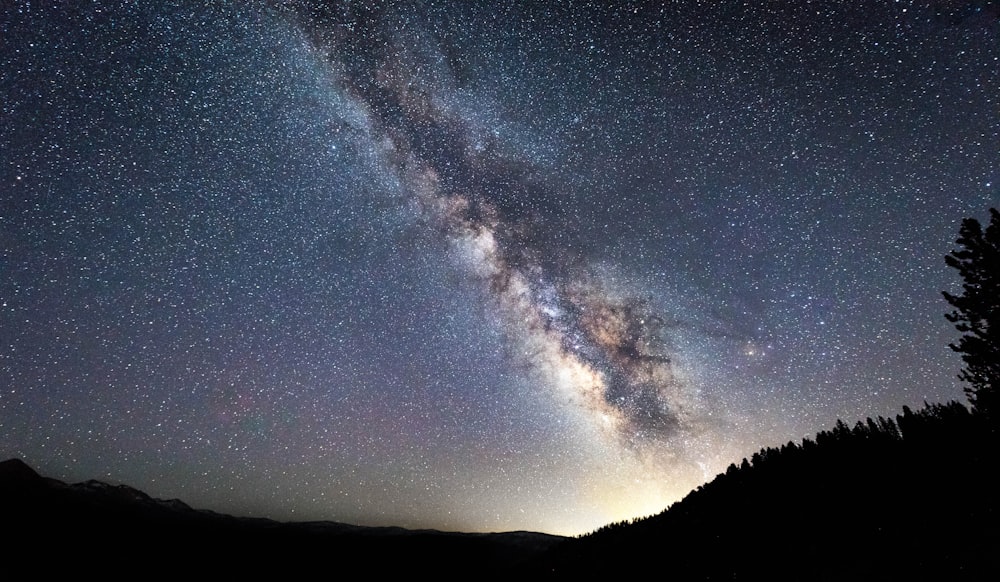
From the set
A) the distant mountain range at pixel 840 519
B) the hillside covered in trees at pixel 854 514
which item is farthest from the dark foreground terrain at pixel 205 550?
the hillside covered in trees at pixel 854 514

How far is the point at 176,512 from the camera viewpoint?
165500 mm

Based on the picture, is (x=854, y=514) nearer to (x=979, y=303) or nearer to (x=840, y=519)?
(x=840, y=519)

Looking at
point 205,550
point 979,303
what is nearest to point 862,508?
point 979,303

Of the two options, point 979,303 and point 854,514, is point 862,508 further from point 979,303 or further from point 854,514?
point 979,303

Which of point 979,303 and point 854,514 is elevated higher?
point 979,303

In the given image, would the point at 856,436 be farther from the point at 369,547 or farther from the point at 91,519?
the point at 91,519

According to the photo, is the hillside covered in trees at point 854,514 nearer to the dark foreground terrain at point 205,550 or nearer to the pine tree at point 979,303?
the pine tree at point 979,303

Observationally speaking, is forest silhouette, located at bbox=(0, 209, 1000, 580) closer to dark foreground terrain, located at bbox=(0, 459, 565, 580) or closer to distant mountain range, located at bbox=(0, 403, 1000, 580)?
distant mountain range, located at bbox=(0, 403, 1000, 580)

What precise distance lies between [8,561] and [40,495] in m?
77.3

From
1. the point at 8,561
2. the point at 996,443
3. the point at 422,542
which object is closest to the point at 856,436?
the point at 996,443

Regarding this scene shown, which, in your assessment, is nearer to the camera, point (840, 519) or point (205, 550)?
point (840, 519)

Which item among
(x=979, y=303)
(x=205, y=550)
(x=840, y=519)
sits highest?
(x=979, y=303)

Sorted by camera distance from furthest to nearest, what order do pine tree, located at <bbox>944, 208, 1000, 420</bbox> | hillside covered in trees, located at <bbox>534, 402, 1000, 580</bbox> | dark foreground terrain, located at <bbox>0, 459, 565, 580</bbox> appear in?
dark foreground terrain, located at <bbox>0, 459, 565, 580</bbox>, pine tree, located at <bbox>944, 208, 1000, 420</bbox>, hillside covered in trees, located at <bbox>534, 402, 1000, 580</bbox>

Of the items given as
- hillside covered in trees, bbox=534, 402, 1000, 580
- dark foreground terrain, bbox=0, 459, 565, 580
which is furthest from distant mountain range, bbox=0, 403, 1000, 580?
dark foreground terrain, bbox=0, 459, 565, 580
